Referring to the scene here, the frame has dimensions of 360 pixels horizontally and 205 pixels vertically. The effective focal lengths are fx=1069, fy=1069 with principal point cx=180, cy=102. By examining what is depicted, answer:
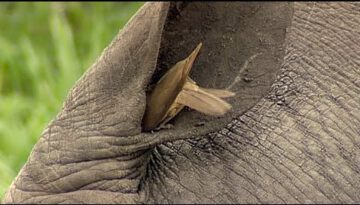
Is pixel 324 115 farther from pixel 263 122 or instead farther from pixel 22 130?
pixel 22 130

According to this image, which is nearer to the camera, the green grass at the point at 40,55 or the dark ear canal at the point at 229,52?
the dark ear canal at the point at 229,52

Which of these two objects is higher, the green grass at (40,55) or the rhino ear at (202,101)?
the rhino ear at (202,101)

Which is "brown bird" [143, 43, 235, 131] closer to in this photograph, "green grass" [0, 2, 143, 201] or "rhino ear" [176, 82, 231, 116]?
"rhino ear" [176, 82, 231, 116]

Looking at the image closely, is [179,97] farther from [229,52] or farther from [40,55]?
[40,55]

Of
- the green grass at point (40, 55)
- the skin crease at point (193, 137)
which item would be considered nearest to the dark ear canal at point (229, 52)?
the skin crease at point (193, 137)

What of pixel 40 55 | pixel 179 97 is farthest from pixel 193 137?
pixel 40 55

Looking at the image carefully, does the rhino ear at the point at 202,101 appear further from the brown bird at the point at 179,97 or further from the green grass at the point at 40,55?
the green grass at the point at 40,55

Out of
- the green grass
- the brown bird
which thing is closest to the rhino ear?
the brown bird
